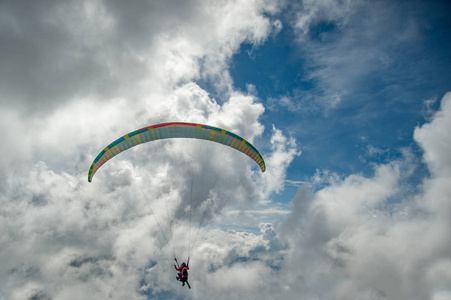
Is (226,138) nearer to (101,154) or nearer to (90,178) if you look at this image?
(101,154)

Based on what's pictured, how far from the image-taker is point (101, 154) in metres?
24.9

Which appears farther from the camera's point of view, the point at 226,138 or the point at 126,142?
the point at 226,138

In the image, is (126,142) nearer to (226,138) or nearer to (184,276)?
(226,138)

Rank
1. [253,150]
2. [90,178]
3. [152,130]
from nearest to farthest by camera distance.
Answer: [152,130] < [90,178] < [253,150]

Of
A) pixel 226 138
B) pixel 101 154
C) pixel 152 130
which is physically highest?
pixel 226 138

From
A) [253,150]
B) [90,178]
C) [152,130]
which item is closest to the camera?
[152,130]

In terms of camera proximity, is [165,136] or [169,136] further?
[169,136]

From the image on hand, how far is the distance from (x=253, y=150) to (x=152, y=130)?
12.5 m

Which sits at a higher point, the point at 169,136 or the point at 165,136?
the point at 169,136

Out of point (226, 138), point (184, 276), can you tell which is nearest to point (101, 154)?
point (226, 138)

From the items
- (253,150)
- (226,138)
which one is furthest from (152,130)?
(253,150)

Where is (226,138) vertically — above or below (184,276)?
above

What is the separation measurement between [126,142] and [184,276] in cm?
1757

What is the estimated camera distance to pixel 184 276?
2633 cm
